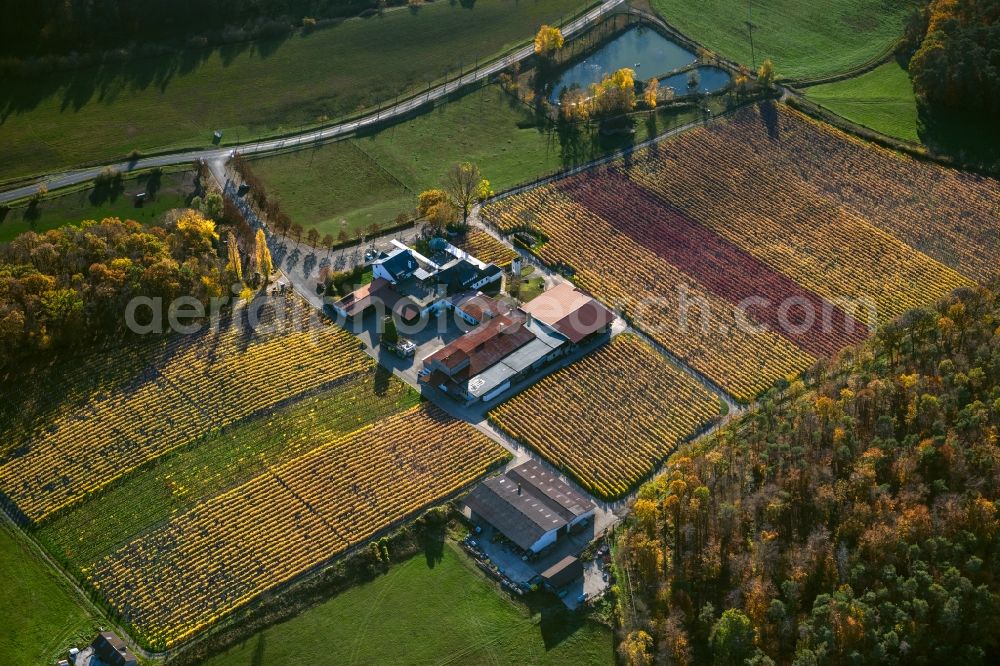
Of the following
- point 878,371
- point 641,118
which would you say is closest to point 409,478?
point 878,371

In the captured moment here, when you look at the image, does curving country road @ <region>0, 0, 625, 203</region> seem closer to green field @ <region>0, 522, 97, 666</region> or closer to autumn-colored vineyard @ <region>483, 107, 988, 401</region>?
autumn-colored vineyard @ <region>483, 107, 988, 401</region>

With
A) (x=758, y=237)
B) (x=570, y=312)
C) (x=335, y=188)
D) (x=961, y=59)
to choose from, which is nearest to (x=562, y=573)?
(x=570, y=312)

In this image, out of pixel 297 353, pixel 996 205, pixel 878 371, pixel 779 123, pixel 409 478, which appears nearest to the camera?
pixel 409 478

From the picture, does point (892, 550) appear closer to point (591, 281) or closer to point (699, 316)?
point (699, 316)

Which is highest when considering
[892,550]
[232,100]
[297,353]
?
[232,100]

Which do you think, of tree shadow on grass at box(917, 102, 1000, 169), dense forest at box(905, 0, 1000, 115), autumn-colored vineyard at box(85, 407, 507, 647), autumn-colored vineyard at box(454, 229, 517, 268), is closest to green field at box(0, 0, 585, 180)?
autumn-colored vineyard at box(454, 229, 517, 268)

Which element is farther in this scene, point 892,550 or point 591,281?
point 591,281
